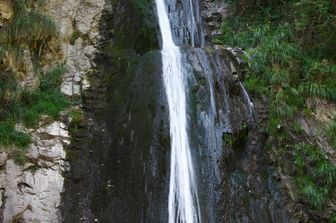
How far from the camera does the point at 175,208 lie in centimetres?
563

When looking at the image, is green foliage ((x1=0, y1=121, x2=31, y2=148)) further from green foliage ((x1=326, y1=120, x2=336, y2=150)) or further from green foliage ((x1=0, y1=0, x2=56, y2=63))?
green foliage ((x1=326, y1=120, x2=336, y2=150))

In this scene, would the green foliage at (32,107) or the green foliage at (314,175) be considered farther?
the green foliage at (314,175)

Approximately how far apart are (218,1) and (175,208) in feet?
20.8

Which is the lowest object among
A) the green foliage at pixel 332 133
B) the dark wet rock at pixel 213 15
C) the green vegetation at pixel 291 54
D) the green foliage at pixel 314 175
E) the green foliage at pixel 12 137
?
the green foliage at pixel 314 175

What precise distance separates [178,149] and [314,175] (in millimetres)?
2307

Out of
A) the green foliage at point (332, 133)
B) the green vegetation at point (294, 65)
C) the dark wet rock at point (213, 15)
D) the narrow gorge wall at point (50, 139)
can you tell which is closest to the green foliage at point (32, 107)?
the narrow gorge wall at point (50, 139)

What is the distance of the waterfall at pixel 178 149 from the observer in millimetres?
5629

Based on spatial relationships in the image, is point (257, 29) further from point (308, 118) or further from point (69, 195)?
point (69, 195)

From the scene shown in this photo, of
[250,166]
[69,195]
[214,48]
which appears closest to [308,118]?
[250,166]

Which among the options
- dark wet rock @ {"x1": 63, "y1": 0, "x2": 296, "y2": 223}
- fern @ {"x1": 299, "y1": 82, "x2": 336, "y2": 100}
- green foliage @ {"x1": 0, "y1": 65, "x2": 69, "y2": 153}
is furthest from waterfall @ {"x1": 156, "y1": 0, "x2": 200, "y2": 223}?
fern @ {"x1": 299, "y1": 82, "x2": 336, "y2": 100}

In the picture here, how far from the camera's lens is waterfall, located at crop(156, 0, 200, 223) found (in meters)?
5.63

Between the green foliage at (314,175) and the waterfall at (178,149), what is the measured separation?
1.93 metres

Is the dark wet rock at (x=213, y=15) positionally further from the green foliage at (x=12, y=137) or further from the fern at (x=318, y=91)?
the green foliage at (x=12, y=137)

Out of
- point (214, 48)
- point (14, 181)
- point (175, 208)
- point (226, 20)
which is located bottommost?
point (175, 208)
